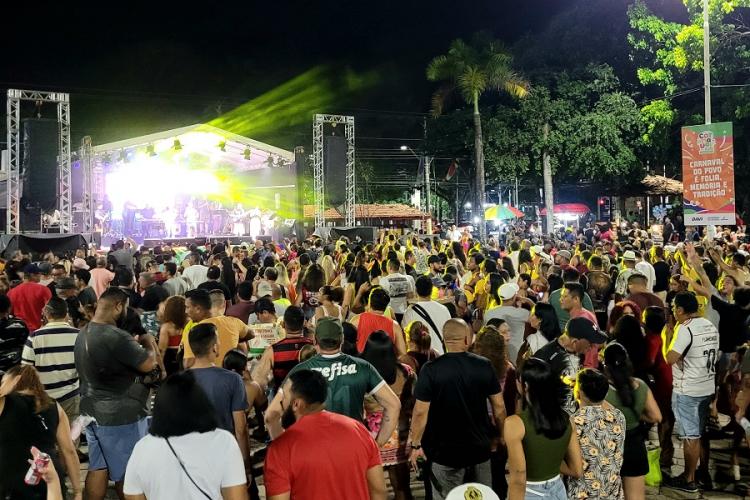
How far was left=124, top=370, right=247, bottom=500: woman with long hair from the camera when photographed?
9.59 feet

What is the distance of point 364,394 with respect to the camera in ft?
13.8

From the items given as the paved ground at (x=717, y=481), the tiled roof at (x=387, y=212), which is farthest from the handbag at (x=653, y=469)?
the tiled roof at (x=387, y=212)

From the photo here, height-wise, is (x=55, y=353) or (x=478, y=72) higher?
(x=478, y=72)

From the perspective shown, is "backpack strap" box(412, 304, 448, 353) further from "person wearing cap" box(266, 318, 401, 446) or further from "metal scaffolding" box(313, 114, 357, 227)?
"metal scaffolding" box(313, 114, 357, 227)

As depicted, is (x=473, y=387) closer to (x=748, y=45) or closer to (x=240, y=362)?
(x=240, y=362)

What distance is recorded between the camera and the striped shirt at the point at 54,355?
17.8 ft

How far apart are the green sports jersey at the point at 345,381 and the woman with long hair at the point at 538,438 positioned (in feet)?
2.99

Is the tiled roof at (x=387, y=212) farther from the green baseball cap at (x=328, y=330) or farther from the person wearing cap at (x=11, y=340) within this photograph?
the green baseball cap at (x=328, y=330)

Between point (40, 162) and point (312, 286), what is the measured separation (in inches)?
545

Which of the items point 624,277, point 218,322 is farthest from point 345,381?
point 624,277

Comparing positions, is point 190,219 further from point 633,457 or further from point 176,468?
point 176,468

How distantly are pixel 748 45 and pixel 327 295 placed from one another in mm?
25523

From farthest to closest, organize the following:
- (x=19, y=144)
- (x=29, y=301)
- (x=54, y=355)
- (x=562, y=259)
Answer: (x=19, y=144) < (x=562, y=259) < (x=29, y=301) < (x=54, y=355)

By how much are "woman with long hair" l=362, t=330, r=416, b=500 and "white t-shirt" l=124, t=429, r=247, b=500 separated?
2057mm
